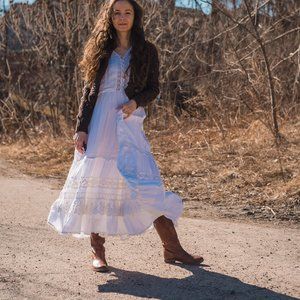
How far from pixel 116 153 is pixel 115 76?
0.51 metres

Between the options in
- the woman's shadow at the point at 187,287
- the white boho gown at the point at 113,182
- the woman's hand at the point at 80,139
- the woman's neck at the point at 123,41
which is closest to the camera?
the woman's shadow at the point at 187,287

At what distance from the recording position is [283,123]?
1097 centimetres

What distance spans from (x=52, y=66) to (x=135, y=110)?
9.60m

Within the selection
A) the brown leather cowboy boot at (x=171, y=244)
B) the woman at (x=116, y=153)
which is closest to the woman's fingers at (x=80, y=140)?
the woman at (x=116, y=153)

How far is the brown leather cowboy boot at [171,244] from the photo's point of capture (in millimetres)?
4570

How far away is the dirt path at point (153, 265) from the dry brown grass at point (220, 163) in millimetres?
998

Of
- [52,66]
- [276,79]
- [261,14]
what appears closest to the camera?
[276,79]

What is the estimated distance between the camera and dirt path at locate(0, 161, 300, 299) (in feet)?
13.5

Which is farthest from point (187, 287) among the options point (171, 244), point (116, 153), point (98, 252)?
point (116, 153)

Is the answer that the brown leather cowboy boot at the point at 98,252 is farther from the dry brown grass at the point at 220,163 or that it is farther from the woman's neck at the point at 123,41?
the dry brown grass at the point at 220,163

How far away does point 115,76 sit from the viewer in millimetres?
4547

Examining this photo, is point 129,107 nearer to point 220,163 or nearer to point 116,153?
point 116,153

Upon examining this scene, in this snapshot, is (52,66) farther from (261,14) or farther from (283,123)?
(283,123)

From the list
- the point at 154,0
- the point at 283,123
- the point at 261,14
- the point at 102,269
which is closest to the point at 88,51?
the point at 102,269
